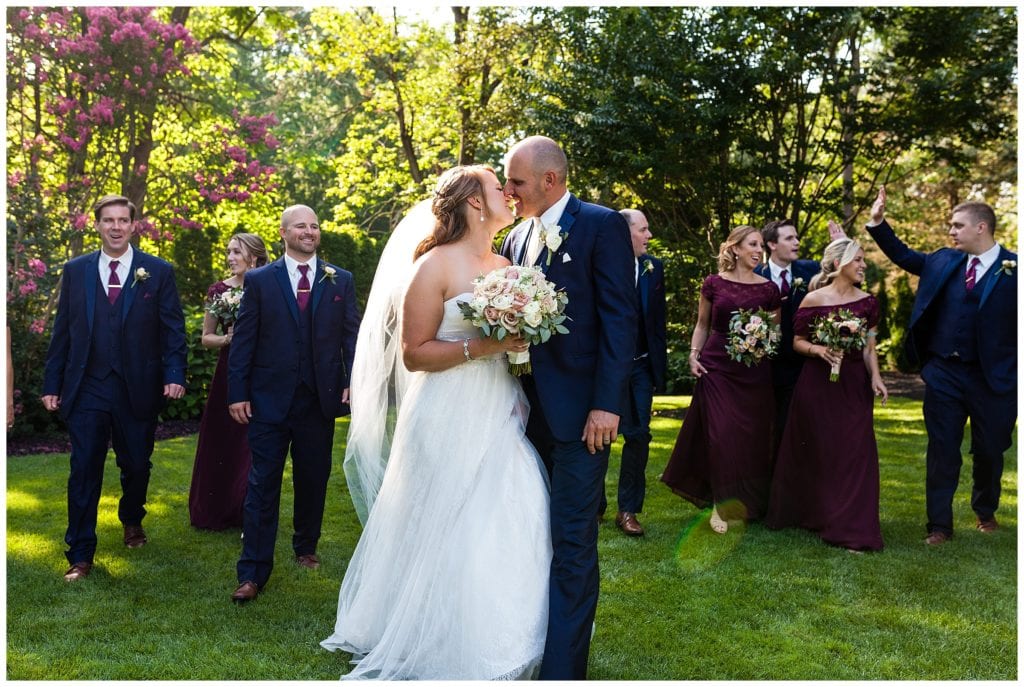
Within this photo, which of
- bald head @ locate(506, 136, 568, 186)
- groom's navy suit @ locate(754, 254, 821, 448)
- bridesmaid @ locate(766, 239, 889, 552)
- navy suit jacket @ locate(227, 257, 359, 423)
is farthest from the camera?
groom's navy suit @ locate(754, 254, 821, 448)

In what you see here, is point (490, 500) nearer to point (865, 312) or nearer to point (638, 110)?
point (865, 312)

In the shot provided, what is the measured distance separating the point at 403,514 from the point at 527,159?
1735 mm

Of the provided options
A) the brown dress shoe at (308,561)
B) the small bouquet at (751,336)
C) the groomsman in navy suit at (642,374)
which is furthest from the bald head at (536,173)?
the small bouquet at (751,336)

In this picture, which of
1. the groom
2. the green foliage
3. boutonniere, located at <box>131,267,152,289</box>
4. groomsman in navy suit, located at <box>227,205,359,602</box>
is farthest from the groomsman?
the green foliage

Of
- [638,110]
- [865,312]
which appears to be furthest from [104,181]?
[865,312]

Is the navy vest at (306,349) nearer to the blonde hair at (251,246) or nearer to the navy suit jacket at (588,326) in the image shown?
the blonde hair at (251,246)

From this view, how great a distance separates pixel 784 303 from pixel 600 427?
4.11 m

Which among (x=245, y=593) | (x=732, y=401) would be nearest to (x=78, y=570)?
(x=245, y=593)

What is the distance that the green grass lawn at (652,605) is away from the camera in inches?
174

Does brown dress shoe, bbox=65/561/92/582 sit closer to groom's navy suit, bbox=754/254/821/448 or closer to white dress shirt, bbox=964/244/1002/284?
groom's navy suit, bbox=754/254/821/448

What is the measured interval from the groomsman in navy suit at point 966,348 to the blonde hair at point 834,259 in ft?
1.22

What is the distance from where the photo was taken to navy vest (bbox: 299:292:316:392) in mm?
5766

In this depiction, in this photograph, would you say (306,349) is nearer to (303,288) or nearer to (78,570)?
(303,288)

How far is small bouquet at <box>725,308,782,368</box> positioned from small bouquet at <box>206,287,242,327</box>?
12.0ft
